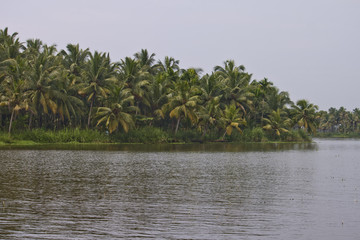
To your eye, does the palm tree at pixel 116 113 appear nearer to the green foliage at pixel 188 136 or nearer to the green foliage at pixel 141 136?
the green foliage at pixel 141 136

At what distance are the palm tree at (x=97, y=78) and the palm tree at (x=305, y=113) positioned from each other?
42004mm

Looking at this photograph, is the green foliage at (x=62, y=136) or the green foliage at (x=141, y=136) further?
the green foliage at (x=141, y=136)

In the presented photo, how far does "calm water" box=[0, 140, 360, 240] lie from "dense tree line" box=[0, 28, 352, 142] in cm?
2700

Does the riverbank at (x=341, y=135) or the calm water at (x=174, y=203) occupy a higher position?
the riverbank at (x=341, y=135)

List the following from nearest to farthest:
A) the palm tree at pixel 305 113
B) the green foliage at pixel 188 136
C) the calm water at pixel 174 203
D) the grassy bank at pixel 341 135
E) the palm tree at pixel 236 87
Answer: the calm water at pixel 174 203
the green foliage at pixel 188 136
the palm tree at pixel 236 87
the palm tree at pixel 305 113
the grassy bank at pixel 341 135

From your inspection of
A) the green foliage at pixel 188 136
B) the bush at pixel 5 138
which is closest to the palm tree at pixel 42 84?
the bush at pixel 5 138

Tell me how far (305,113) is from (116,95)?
145 feet

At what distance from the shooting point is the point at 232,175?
83.8 ft

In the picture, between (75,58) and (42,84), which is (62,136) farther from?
(75,58)

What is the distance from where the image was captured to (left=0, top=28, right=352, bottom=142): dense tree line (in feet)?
173

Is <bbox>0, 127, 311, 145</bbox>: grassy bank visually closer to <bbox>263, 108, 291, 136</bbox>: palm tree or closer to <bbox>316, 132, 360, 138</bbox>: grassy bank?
<bbox>263, 108, 291, 136</bbox>: palm tree

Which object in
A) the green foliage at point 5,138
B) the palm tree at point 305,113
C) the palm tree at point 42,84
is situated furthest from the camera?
the palm tree at point 305,113

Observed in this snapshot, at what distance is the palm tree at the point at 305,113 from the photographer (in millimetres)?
83369

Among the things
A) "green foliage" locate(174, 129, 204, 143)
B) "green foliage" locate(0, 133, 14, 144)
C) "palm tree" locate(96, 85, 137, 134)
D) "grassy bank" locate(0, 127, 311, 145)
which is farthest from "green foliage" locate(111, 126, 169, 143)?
"green foliage" locate(0, 133, 14, 144)
